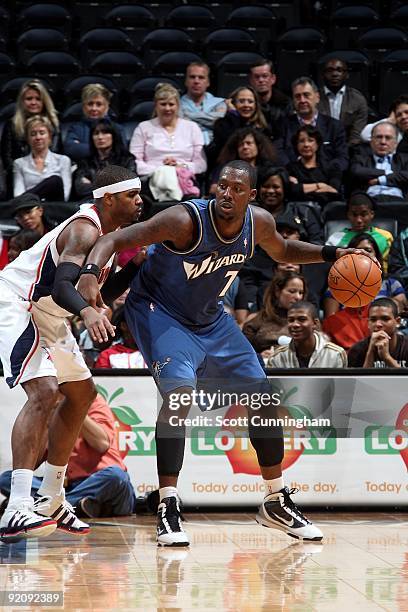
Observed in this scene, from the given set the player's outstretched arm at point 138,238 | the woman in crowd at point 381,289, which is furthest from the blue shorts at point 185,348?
the woman in crowd at point 381,289

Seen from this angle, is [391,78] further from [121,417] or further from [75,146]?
[121,417]

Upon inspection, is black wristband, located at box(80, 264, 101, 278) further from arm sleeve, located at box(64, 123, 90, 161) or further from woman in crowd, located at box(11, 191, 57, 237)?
arm sleeve, located at box(64, 123, 90, 161)

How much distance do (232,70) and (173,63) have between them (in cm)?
68

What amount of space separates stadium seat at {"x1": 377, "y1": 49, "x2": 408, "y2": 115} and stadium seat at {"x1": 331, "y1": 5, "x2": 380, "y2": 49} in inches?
→ 28.7

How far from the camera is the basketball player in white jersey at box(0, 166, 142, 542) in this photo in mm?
5273

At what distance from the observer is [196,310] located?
18.6ft

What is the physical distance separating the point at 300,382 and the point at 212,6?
7111 millimetres

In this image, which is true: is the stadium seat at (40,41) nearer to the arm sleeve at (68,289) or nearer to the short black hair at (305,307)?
the short black hair at (305,307)

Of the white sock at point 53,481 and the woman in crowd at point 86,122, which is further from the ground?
the woman in crowd at point 86,122

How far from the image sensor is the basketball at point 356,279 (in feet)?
18.7

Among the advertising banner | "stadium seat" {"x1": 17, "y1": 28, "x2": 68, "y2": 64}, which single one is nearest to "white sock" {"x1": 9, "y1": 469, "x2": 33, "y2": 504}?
the advertising banner

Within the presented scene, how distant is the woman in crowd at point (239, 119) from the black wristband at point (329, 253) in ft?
13.9

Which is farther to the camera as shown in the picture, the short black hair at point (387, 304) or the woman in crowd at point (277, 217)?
the woman in crowd at point (277, 217)

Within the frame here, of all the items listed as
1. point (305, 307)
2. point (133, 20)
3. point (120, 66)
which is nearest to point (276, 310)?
point (305, 307)
